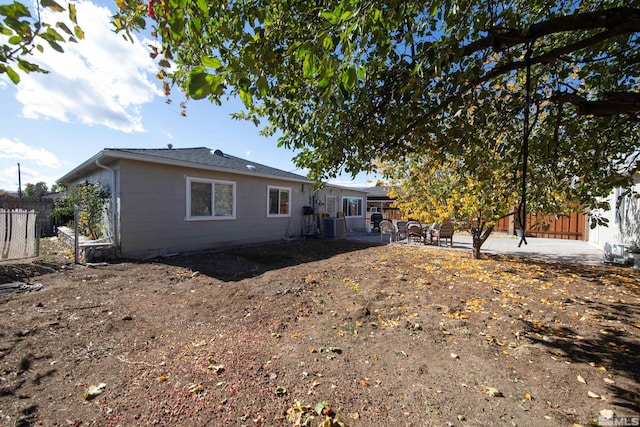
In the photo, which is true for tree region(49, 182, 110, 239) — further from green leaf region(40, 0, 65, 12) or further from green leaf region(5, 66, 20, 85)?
green leaf region(40, 0, 65, 12)

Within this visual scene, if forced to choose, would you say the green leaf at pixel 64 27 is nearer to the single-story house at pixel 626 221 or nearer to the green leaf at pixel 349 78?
the green leaf at pixel 349 78

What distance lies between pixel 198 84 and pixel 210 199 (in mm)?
9051

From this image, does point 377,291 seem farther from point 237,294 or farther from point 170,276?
point 170,276

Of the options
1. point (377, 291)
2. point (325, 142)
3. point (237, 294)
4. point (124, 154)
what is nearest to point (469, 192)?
point (377, 291)

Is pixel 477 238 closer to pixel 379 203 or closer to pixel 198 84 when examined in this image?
pixel 198 84

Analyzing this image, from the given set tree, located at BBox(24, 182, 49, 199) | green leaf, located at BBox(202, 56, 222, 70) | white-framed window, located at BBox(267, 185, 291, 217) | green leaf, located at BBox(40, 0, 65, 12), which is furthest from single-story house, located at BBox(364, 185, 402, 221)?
tree, located at BBox(24, 182, 49, 199)

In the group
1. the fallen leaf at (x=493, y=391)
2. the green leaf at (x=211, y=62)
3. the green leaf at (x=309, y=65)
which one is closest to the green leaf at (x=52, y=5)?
the green leaf at (x=211, y=62)

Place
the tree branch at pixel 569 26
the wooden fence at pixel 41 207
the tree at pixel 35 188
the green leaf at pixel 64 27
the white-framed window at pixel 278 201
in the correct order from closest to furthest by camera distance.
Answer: the green leaf at pixel 64 27
the tree branch at pixel 569 26
the white-framed window at pixel 278 201
the wooden fence at pixel 41 207
the tree at pixel 35 188

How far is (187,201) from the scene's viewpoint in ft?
29.4

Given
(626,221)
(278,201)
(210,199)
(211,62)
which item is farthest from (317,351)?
(626,221)

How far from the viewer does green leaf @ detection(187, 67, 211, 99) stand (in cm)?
133

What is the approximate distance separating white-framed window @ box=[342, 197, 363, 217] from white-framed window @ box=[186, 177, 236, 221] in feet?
28.7

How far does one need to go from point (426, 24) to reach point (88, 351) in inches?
200

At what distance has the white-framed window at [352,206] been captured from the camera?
17.9m
